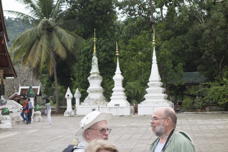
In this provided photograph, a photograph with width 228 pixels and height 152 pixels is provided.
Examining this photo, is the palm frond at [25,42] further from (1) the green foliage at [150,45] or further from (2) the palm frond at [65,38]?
(2) the palm frond at [65,38]

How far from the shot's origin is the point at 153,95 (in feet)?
124

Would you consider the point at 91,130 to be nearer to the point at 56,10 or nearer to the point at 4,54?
the point at 4,54

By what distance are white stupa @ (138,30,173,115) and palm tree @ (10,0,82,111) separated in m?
8.38

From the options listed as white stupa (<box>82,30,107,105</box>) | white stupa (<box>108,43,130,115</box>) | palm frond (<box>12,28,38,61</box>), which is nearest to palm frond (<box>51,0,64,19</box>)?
palm frond (<box>12,28,38,61</box>)

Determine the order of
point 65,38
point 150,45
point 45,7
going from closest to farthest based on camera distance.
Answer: point 150,45
point 65,38
point 45,7

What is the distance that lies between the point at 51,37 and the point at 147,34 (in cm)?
818

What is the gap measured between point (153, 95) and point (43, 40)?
36.4 feet

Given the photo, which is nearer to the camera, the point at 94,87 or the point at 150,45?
the point at 94,87

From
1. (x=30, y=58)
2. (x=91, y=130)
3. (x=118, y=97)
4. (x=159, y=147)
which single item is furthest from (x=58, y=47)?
(x=91, y=130)

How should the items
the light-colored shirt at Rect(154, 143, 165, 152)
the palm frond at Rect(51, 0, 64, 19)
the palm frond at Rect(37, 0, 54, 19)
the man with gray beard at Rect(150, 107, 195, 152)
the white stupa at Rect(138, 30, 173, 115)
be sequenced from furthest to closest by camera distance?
the palm frond at Rect(51, 0, 64, 19) → the palm frond at Rect(37, 0, 54, 19) → the white stupa at Rect(138, 30, 173, 115) → the light-colored shirt at Rect(154, 143, 165, 152) → the man with gray beard at Rect(150, 107, 195, 152)

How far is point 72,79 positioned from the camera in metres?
49.3

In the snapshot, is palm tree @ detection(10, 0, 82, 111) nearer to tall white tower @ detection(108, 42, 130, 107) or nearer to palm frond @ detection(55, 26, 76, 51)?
palm frond @ detection(55, 26, 76, 51)

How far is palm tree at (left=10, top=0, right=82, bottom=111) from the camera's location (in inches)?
1690

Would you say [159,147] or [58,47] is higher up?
[58,47]
